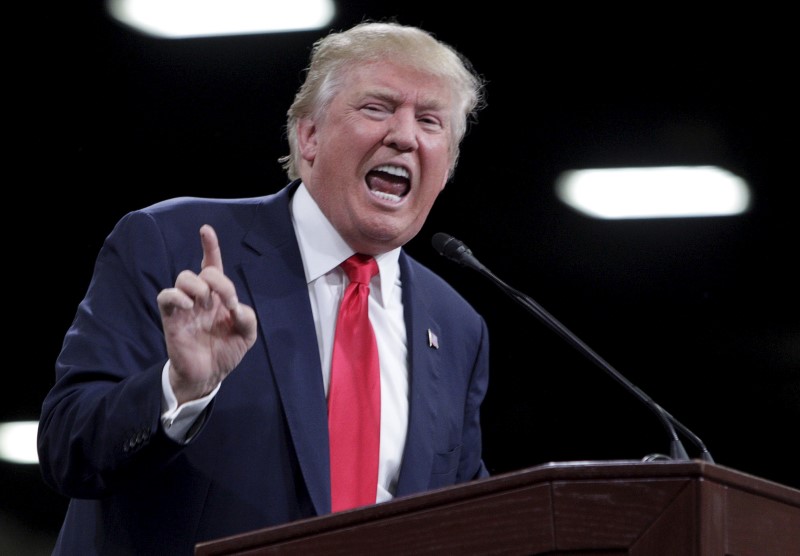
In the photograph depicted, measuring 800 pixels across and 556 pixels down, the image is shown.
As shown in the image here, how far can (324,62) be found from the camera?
2.25 meters

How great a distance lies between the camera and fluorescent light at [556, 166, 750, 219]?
318 centimetres

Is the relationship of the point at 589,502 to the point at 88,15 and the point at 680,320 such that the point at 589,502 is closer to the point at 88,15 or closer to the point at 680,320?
the point at 680,320

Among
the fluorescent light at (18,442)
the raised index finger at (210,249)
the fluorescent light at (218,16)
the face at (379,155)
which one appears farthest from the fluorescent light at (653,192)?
the raised index finger at (210,249)

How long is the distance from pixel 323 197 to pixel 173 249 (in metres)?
0.36

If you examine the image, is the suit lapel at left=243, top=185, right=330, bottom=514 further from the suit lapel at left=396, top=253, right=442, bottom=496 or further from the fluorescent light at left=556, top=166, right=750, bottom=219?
the fluorescent light at left=556, top=166, right=750, bottom=219

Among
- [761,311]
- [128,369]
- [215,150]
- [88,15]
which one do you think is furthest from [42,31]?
[761,311]

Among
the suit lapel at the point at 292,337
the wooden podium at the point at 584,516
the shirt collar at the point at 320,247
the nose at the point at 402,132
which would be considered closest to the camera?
the wooden podium at the point at 584,516

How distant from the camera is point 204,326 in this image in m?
1.41

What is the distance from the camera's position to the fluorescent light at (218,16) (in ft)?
10.5

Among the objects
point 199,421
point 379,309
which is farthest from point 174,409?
point 379,309

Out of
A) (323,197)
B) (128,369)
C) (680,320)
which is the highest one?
(680,320)

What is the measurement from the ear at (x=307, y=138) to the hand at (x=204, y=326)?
786mm

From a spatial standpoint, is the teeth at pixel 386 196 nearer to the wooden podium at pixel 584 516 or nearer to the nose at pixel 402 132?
the nose at pixel 402 132

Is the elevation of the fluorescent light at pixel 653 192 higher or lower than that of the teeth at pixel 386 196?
higher
